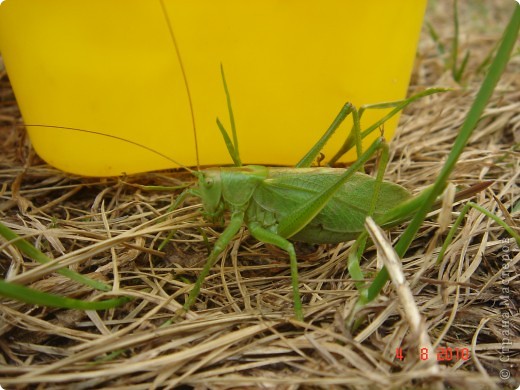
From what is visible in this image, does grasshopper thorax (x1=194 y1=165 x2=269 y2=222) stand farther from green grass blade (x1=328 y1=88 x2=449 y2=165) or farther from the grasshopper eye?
green grass blade (x1=328 y1=88 x2=449 y2=165)

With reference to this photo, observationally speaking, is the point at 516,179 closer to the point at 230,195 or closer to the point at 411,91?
the point at 411,91

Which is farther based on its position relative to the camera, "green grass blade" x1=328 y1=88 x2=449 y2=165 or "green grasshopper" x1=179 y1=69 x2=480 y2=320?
"green grass blade" x1=328 y1=88 x2=449 y2=165

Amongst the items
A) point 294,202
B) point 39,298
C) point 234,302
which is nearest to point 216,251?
point 234,302

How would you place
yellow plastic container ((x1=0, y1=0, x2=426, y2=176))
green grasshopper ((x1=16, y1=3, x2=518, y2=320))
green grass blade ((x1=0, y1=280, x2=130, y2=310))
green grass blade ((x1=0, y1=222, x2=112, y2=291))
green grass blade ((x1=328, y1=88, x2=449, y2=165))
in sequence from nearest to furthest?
green grass blade ((x1=0, y1=280, x2=130, y2=310)) → green grass blade ((x1=0, y1=222, x2=112, y2=291)) → green grasshopper ((x1=16, y1=3, x2=518, y2=320)) → green grass blade ((x1=328, y1=88, x2=449, y2=165)) → yellow plastic container ((x1=0, y1=0, x2=426, y2=176))

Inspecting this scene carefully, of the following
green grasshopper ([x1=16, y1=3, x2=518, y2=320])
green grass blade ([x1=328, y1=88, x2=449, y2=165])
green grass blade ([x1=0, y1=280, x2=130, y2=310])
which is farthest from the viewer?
green grass blade ([x1=328, y1=88, x2=449, y2=165])

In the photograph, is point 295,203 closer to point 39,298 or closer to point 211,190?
point 211,190
